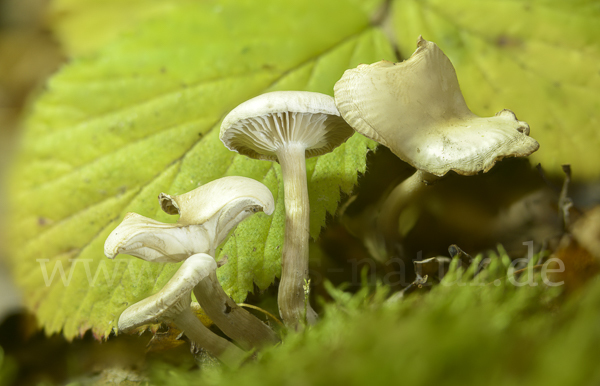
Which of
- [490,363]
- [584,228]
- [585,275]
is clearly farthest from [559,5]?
[490,363]

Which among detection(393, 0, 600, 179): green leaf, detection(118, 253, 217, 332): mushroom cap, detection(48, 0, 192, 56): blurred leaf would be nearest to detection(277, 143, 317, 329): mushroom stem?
detection(118, 253, 217, 332): mushroom cap

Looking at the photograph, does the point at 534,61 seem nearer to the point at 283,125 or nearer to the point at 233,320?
the point at 283,125

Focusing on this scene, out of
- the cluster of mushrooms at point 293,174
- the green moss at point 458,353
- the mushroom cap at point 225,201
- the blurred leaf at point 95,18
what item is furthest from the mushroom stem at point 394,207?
the blurred leaf at point 95,18

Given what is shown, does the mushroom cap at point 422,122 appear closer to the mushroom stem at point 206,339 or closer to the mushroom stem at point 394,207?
the mushroom stem at point 394,207

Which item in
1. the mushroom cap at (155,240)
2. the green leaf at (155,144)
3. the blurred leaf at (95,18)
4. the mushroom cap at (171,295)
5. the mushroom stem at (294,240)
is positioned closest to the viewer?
the mushroom cap at (171,295)

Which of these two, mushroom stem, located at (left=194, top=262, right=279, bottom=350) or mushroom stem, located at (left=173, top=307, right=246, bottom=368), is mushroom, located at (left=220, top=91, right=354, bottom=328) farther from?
mushroom stem, located at (left=173, top=307, right=246, bottom=368)

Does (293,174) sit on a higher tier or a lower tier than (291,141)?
lower

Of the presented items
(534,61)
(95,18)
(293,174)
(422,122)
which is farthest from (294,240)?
(95,18)
